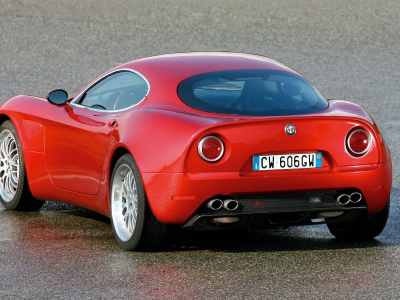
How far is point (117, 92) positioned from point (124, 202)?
100cm

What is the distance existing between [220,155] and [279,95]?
38.3 inches

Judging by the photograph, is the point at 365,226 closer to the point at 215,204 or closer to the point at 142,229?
the point at 215,204

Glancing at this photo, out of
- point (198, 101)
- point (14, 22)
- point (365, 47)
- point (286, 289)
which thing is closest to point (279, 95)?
point (198, 101)

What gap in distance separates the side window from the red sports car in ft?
0.06

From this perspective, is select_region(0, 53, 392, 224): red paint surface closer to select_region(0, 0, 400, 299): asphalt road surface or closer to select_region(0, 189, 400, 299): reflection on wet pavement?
select_region(0, 189, 400, 299): reflection on wet pavement

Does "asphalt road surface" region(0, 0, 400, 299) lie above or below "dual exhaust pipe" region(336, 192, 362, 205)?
below

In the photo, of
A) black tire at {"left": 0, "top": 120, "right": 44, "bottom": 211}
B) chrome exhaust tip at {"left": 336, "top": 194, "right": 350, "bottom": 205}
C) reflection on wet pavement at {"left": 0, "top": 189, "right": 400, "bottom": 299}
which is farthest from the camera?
black tire at {"left": 0, "top": 120, "right": 44, "bottom": 211}

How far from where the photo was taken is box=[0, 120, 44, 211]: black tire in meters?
8.11

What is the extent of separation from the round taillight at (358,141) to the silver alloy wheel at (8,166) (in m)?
3.54

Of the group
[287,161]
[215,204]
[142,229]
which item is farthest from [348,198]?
[142,229]

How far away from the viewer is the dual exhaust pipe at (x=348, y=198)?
20.0 ft

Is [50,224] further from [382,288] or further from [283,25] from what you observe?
[283,25]

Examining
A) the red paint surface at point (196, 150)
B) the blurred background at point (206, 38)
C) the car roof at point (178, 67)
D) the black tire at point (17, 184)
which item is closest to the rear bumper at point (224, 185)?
the red paint surface at point (196, 150)

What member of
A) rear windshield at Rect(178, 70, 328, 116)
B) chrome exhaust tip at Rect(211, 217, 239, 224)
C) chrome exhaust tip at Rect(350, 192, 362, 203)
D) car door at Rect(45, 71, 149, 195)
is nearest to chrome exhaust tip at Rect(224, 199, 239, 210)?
chrome exhaust tip at Rect(211, 217, 239, 224)
